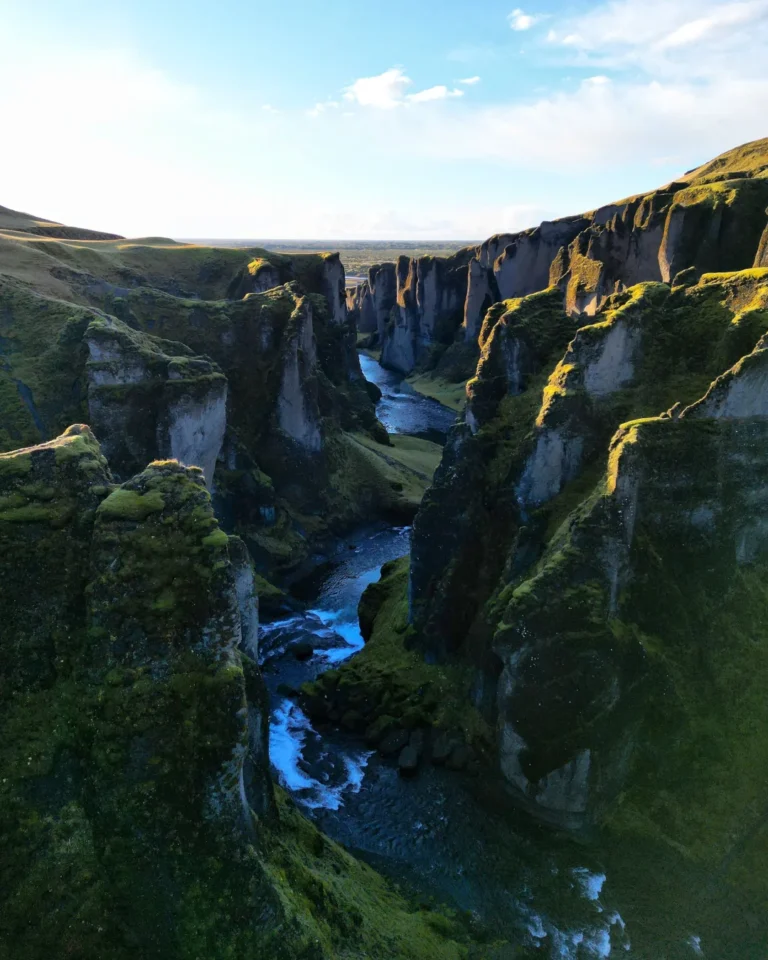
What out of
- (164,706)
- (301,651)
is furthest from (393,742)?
(164,706)

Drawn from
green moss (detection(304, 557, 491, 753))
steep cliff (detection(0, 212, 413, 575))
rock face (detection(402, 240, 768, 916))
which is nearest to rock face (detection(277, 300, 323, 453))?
steep cliff (detection(0, 212, 413, 575))

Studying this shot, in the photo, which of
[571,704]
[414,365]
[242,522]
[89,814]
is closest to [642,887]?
[571,704]

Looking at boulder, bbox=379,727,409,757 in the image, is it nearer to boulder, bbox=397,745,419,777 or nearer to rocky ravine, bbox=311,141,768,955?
boulder, bbox=397,745,419,777

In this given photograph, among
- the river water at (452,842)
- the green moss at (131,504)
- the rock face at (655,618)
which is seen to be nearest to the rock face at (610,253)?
the rock face at (655,618)

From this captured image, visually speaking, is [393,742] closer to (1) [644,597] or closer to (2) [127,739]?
(1) [644,597]

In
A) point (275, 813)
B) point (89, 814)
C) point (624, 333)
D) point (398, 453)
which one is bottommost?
point (398, 453)

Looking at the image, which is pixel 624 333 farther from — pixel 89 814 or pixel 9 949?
pixel 9 949
